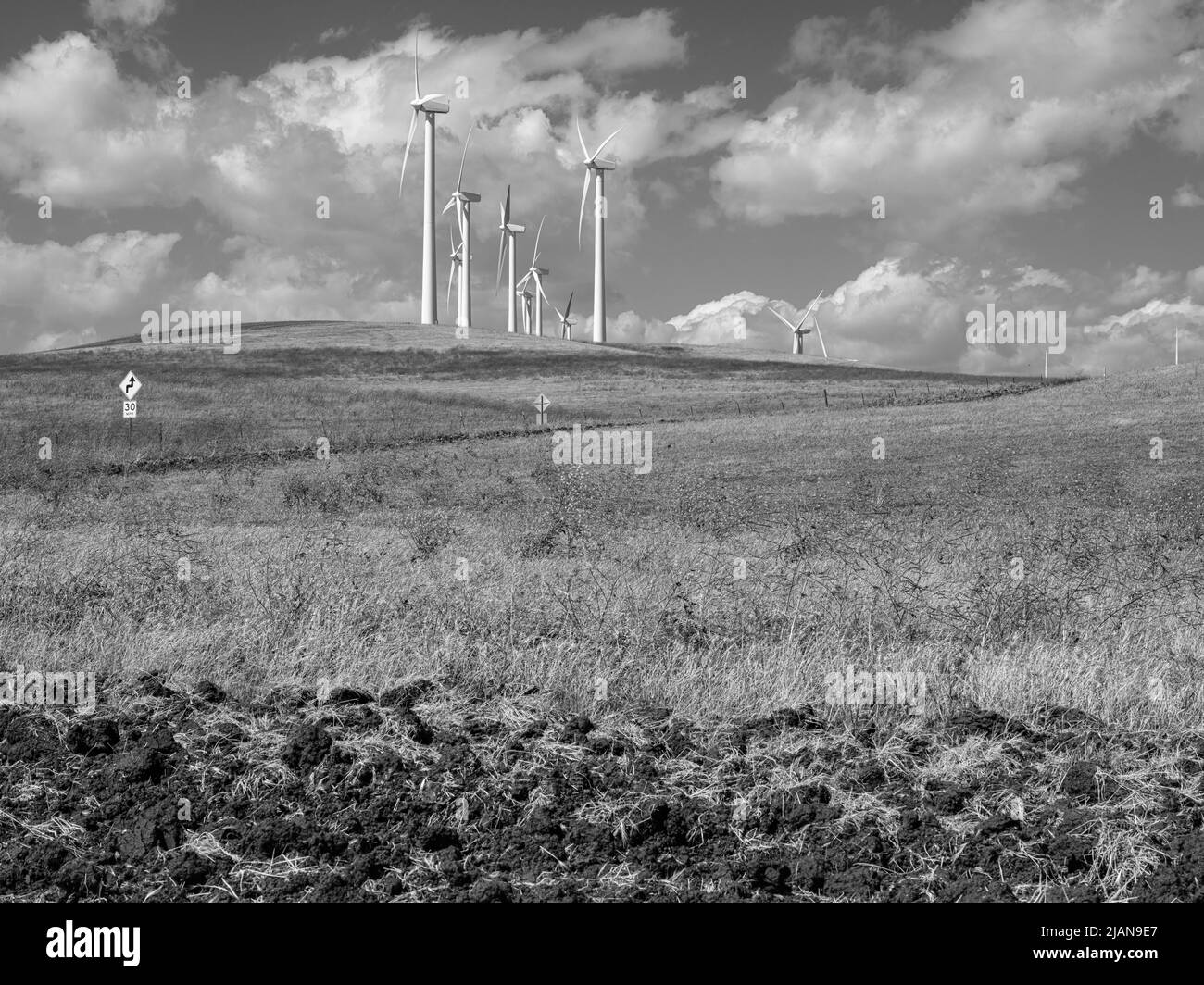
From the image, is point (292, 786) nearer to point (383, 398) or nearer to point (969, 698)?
point (969, 698)

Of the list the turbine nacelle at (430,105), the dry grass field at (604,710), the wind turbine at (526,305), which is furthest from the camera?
the wind turbine at (526,305)

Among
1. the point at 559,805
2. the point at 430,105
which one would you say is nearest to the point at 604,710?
the point at 559,805

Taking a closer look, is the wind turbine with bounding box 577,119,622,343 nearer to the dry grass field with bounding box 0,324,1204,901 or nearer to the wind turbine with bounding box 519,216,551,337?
the wind turbine with bounding box 519,216,551,337

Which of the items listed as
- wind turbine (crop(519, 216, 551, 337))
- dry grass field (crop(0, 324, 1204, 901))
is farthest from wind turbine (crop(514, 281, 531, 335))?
dry grass field (crop(0, 324, 1204, 901))

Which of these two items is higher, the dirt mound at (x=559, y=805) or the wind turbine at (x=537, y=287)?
the wind turbine at (x=537, y=287)

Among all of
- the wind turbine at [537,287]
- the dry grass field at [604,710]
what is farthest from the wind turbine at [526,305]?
the dry grass field at [604,710]

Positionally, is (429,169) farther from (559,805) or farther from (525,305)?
(559,805)

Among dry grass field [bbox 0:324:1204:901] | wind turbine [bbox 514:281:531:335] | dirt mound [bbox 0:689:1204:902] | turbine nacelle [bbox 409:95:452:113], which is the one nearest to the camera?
dirt mound [bbox 0:689:1204:902]

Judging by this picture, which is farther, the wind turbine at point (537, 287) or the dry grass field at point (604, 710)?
the wind turbine at point (537, 287)

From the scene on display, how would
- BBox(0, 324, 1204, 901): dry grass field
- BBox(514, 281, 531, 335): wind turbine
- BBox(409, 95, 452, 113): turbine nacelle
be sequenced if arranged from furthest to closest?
BBox(514, 281, 531, 335): wind turbine < BBox(409, 95, 452, 113): turbine nacelle < BBox(0, 324, 1204, 901): dry grass field

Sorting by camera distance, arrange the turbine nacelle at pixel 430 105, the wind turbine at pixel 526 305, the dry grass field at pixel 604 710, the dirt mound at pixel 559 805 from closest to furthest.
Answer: the dirt mound at pixel 559 805, the dry grass field at pixel 604 710, the turbine nacelle at pixel 430 105, the wind turbine at pixel 526 305

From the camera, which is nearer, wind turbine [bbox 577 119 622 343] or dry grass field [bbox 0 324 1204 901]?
dry grass field [bbox 0 324 1204 901]

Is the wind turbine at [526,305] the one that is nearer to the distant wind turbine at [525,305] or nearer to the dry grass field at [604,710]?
the distant wind turbine at [525,305]

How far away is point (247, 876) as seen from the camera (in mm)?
5242
